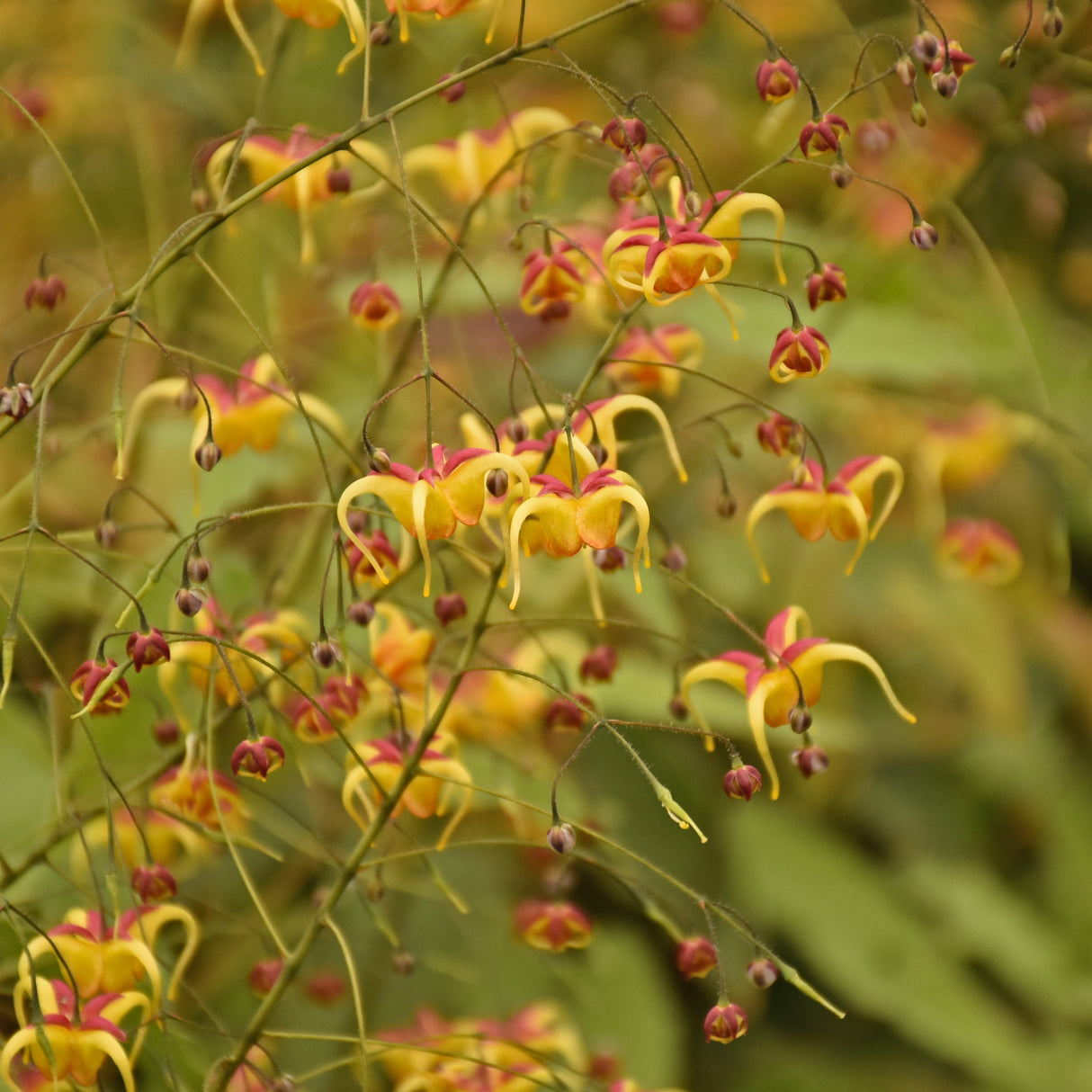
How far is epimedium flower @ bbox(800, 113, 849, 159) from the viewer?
1.48 ft

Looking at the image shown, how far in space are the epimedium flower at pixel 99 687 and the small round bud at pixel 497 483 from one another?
0.12m

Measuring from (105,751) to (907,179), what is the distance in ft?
2.51

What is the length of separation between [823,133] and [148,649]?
27 cm

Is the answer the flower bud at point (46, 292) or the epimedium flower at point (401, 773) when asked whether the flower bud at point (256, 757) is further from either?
the flower bud at point (46, 292)

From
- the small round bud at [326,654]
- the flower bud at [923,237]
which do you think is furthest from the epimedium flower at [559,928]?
the flower bud at [923,237]

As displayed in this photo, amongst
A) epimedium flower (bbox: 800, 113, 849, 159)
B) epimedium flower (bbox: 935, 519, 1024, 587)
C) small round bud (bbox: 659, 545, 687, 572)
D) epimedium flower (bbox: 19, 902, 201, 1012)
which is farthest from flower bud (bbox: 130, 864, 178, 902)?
epimedium flower (bbox: 935, 519, 1024, 587)

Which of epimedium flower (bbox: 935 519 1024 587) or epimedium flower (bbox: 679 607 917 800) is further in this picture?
epimedium flower (bbox: 935 519 1024 587)

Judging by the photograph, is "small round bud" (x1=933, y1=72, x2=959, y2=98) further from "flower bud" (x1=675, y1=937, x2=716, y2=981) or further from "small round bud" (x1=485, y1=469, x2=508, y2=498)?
"flower bud" (x1=675, y1=937, x2=716, y2=981)

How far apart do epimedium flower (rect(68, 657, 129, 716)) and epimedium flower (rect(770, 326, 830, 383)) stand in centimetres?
23

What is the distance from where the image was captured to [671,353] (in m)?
0.60

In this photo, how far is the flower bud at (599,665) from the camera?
56 cm

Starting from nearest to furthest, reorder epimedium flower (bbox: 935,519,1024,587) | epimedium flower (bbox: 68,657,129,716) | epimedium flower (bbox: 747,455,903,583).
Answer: epimedium flower (bbox: 68,657,129,716), epimedium flower (bbox: 747,455,903,583), epimedium flower (bbox: 935,519,1024,587)

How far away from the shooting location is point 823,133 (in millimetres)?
452

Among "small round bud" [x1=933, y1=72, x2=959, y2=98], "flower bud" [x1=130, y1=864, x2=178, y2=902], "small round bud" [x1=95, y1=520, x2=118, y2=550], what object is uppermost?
"small round bud" [x1=933, y1=72, x2=959, y2=98]
